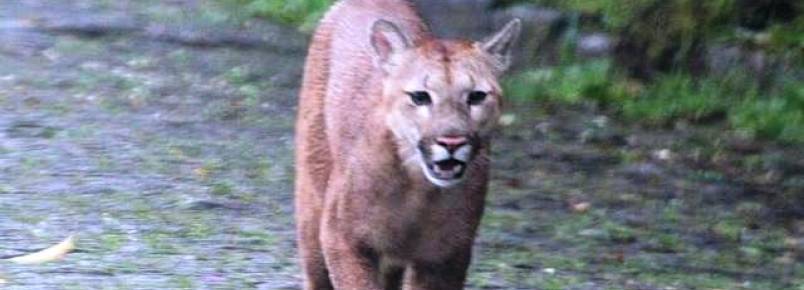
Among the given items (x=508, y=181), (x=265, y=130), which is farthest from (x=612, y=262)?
(x=265, y=130)

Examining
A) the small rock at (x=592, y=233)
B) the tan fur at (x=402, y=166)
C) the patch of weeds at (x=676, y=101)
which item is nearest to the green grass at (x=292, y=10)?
the patch of weeds at (x=676, y=101)

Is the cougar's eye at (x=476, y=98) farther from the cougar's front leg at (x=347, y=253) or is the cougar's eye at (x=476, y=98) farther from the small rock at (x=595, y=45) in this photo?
the small rock at (x=595, y=45)

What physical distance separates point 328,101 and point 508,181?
3152 millimetres

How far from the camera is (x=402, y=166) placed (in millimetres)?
5527

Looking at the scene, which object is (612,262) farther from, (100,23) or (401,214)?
(100,23)

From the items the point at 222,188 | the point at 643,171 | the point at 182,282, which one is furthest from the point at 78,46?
the point at 182,282

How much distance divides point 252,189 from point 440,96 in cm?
360

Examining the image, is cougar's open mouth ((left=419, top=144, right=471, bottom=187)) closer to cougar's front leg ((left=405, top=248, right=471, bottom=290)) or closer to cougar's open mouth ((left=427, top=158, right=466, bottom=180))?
cougar's open mouth ((left=427, top=158, right=466, bottom=180))

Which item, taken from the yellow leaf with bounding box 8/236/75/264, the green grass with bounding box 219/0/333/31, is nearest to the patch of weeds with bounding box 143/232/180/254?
the yellow leaf with bounding box 8/236/75/264

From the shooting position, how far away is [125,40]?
43.3 ft

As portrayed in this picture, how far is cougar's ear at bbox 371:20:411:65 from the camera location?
18.1 ft

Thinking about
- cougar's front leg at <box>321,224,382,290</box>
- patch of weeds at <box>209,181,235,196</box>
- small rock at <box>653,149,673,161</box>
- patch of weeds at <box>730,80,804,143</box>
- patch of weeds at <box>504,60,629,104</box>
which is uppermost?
patch of weeds at <box>504,60,629,104</box>

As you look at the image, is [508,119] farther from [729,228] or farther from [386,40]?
[386,40]

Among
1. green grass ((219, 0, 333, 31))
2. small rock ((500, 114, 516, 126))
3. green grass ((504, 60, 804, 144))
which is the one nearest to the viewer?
green grass ((504, 60, 804, 144))
